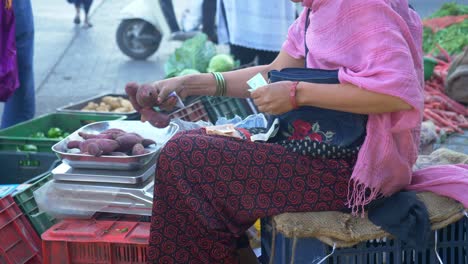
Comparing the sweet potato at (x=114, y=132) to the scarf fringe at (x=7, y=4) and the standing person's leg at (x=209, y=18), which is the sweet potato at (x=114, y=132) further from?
the standing person's leg at (x=209, y=18)

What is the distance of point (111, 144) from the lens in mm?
2791

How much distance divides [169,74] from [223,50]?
4.57 metres

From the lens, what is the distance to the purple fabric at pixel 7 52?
152 inches

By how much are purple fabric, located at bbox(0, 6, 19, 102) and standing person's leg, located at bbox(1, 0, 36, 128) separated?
410mm

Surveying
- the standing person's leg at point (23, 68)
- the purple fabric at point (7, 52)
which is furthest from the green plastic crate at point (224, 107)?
the standing person's leg at point (23, 68)

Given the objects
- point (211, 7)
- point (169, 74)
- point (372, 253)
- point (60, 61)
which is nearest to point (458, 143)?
Result: point (169, 74)

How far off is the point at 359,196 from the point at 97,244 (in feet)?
3.56

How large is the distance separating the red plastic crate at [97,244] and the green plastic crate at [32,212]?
6.7 inches

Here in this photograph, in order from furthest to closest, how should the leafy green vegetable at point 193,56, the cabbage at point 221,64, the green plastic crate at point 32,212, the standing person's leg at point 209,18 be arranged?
the standing person's leg at point 209,18 → the leafy green vegetable at point 193,56 → the cabbage at point 221,64 → the green plastic crate at point 32,212

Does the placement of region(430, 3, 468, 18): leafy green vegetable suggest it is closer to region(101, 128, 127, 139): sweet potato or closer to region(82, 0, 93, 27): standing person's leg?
region(101, 128, 127, 139): sweet potato

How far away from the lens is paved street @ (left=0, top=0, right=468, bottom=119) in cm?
736

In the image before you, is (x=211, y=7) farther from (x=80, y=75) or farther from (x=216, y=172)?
(x=216, y=172)

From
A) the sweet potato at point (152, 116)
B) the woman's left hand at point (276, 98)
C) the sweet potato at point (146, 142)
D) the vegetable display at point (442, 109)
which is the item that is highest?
the woman's left hand at point (276, 98)

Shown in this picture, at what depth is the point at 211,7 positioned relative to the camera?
8656 mm
